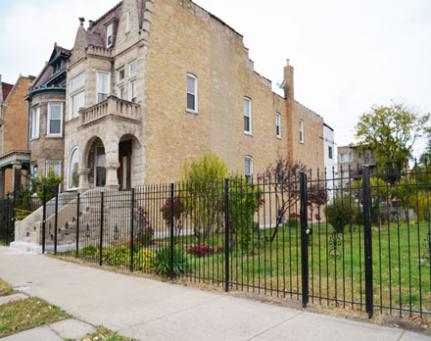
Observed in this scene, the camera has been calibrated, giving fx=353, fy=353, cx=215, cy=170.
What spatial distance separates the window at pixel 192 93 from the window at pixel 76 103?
5956 millimetres

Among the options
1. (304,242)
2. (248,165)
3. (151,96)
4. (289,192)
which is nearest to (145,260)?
(289,192)

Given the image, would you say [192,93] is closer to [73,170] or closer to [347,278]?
[73,170]

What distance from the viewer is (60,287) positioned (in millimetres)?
7797

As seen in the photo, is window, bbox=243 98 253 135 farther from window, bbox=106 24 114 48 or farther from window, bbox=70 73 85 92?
window, bbox=70 73 85 92

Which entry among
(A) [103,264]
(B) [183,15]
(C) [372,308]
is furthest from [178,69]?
(C) [372,308]

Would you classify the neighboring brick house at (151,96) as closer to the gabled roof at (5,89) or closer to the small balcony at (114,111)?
the small balcony at (114,111)

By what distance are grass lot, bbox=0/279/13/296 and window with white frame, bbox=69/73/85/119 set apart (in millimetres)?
13338

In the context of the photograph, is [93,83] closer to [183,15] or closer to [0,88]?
[183,15]

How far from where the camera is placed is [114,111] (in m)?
16.3

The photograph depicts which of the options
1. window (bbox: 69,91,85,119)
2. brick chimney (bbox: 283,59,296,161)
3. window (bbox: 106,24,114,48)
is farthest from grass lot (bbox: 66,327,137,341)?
brick chimney (bbox: 283,59,296,161)

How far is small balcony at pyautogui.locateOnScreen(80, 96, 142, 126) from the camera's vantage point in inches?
639

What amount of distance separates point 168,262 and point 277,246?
3.09 m

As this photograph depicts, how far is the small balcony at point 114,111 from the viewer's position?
1623cm

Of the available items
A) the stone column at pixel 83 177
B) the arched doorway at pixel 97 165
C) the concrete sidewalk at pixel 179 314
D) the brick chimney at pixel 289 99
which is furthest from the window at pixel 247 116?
the concrete sidewalk at pixel 179 314
